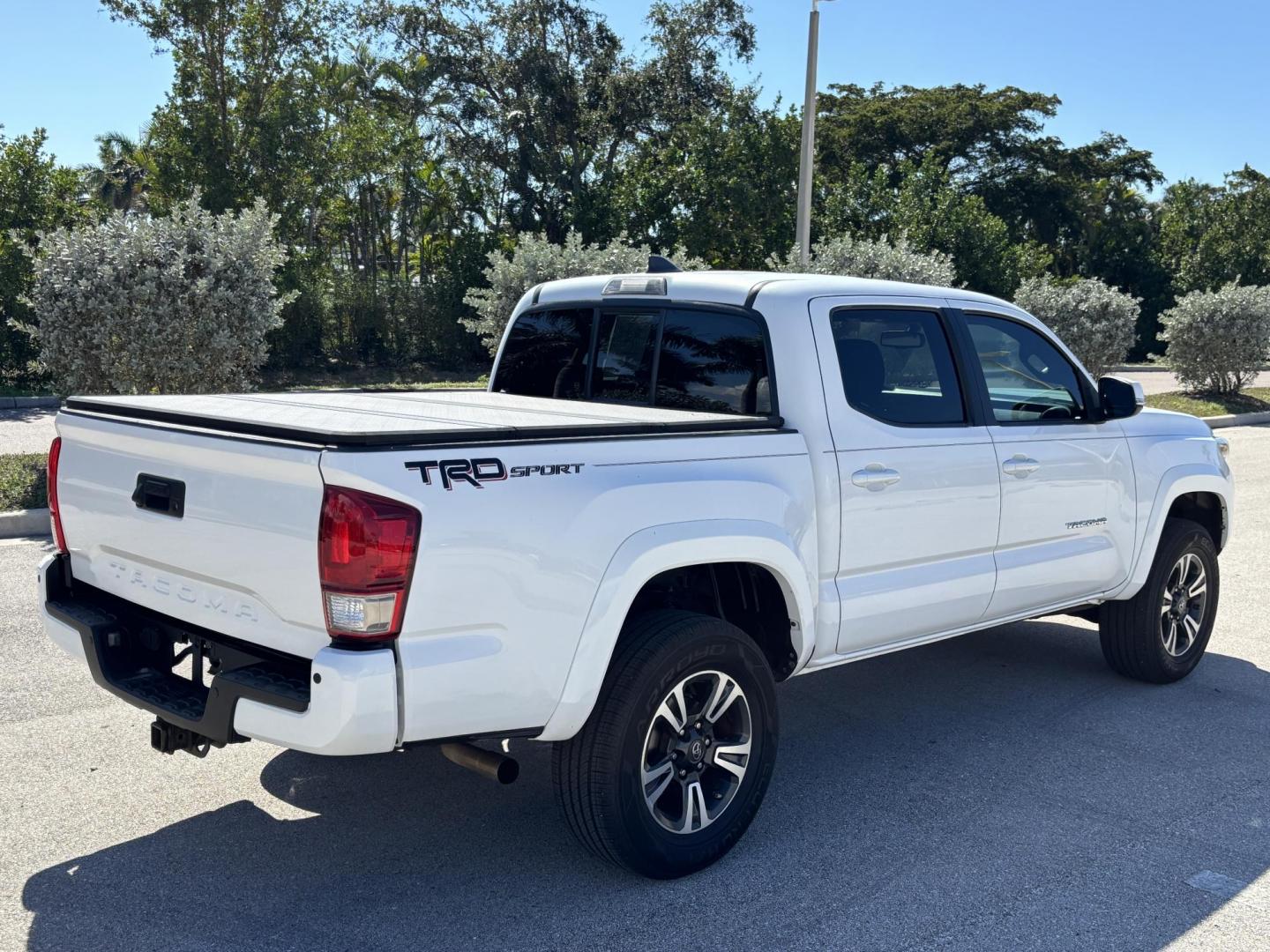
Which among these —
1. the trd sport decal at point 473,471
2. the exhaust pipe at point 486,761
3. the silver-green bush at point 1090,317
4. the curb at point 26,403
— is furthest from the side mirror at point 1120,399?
the silver-green bush at point 1090,317

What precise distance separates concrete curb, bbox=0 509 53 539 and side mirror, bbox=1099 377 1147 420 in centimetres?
746

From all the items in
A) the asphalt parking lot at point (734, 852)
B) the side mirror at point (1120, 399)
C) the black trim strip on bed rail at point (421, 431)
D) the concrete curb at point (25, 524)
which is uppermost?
the side mirror at point (1120, 399)

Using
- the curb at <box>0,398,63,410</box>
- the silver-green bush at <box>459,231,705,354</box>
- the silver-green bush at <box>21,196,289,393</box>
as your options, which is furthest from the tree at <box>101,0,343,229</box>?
the silver-green bush at <box>21,196,289,393</box>

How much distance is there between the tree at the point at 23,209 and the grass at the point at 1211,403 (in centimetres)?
1908

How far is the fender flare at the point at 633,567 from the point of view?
11.2 feet

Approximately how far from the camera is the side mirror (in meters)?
5.32

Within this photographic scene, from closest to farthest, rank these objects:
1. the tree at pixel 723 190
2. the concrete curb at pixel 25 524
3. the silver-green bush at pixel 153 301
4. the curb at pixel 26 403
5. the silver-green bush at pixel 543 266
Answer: the concrete curb at pixel 25 524 → the silver-green bush at pixel 153 301 → the silver-green bush at pixel 543 266 → the curb at pixel 26 403 → the tree at pixel 723 190

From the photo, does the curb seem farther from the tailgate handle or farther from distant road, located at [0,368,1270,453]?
the tailgate handle

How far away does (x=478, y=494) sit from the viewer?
3148mm

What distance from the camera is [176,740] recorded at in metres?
3.63

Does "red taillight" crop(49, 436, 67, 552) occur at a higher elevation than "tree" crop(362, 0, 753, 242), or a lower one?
lower

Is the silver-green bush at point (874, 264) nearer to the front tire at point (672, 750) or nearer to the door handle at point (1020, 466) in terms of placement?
the door handle at point (1020, 466)

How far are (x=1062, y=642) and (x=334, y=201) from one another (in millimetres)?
23383

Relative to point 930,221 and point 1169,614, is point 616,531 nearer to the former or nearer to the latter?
point 1169,614
